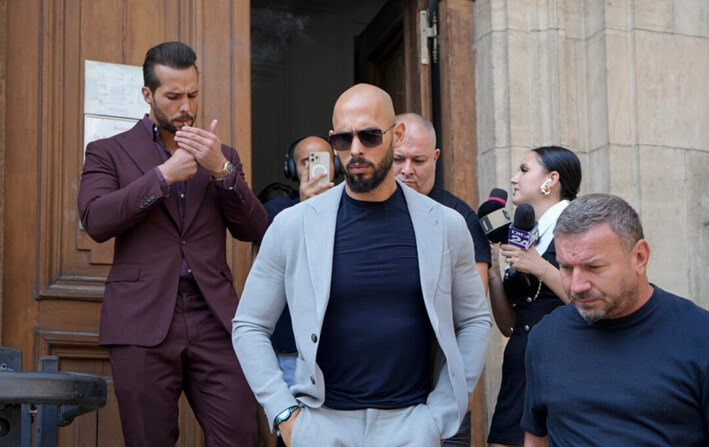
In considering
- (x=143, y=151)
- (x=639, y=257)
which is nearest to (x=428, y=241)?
(x=639, y=257)

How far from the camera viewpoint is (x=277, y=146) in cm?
1038

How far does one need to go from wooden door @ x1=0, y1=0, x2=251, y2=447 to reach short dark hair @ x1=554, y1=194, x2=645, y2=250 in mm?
2645

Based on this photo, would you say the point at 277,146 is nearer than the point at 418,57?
No

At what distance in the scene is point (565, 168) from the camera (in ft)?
17.0

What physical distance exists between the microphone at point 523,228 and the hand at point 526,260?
1.0 inches

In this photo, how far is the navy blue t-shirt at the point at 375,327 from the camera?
3520mm

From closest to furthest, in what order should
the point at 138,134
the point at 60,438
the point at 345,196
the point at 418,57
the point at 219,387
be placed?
the point at 345,196 < the point at 219,387 < the point at 138,134 < the point at 60,438 < the point at 418,57

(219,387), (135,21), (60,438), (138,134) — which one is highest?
(135,21)

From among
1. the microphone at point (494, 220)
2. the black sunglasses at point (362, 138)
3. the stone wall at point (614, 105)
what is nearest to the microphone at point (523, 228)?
the microphone at point (494, 220)

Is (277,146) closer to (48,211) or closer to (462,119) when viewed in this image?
(462,119)

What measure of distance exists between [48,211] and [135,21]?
1175 mm

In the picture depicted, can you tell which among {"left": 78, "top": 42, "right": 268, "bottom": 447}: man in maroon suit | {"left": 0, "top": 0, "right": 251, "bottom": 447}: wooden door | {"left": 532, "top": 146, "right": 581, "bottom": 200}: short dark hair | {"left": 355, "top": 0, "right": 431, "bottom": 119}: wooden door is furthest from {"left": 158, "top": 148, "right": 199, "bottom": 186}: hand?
{"left": 355, "top": 0, "right": 431, "bottom": 119}: wooden door

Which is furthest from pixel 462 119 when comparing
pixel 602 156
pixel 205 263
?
pixel 205 263

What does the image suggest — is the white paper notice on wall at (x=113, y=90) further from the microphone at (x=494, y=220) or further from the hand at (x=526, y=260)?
the hand at (x=526, y=260)
